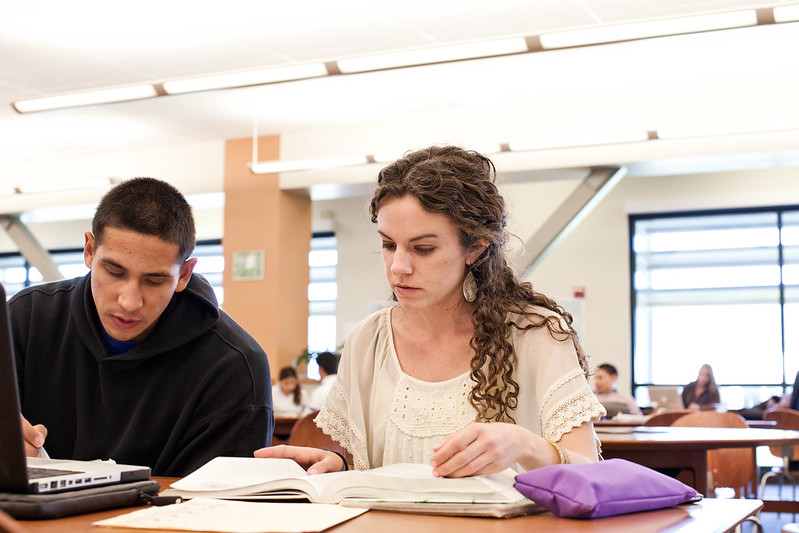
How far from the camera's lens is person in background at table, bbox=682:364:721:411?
8328mm

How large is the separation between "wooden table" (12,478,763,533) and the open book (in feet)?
0.06

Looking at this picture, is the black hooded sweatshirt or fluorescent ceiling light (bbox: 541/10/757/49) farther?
fluorescent ceiling light (bbox: 541/10/757/49)

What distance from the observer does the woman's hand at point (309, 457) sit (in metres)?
1.53

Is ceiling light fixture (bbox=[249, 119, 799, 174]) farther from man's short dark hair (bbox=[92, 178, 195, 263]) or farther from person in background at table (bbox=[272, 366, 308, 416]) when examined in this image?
man's short dark hair (bbox=[92, 178, 195, 263])

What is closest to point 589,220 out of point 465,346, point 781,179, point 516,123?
point 781,179

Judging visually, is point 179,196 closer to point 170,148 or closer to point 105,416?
point 105,416

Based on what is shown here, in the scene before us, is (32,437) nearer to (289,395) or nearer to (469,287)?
(469,287)

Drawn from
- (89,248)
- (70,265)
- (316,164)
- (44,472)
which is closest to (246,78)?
(316,164)

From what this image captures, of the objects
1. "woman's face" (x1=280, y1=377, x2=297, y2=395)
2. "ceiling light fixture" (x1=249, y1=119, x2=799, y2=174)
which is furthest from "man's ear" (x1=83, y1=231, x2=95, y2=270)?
"woman's face" (x1=280, y1=377, x2=297, y2=395)

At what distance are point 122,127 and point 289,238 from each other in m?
1.88

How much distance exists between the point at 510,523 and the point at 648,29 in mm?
3575

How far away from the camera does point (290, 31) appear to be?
584 cm

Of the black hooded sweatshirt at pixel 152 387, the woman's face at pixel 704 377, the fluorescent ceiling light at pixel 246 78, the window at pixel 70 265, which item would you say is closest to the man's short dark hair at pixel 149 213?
the black hooded sweatshirt at pixel 152 387

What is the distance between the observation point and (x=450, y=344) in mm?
1905
